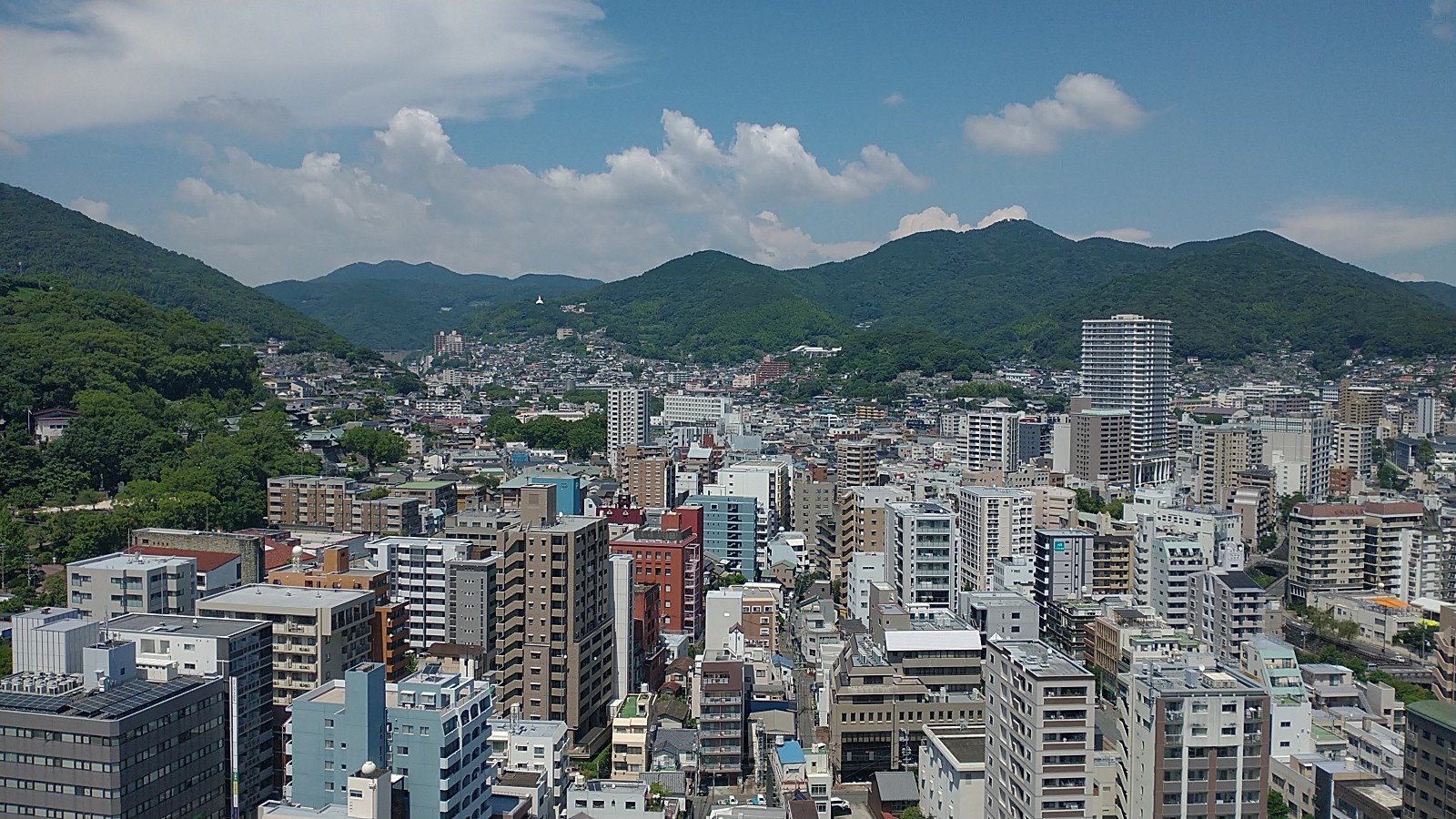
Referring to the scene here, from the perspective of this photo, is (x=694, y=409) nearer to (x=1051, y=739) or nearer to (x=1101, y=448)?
(x=1101, y=448)

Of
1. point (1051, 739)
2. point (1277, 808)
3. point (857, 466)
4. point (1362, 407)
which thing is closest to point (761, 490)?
point (857, 466)

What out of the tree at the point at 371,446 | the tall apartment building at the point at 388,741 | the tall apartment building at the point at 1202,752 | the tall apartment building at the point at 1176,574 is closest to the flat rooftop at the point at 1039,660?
the tall apartment building at the point at 1202,752

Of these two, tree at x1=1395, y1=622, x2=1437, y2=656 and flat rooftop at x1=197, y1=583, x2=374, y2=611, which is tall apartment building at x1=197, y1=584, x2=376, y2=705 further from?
tree at x1=1395, y1=622, x2=1437, y2=656

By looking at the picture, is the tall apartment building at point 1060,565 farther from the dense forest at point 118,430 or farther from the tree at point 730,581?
the dense forest at point 118,430

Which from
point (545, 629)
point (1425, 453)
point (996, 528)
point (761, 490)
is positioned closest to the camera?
point (545, 629)

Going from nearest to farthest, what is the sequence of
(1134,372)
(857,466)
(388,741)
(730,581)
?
(388,741)
(730,581)
(857,466)
(1134,372)

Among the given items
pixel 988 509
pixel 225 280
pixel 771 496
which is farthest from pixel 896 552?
pixel 225 280
